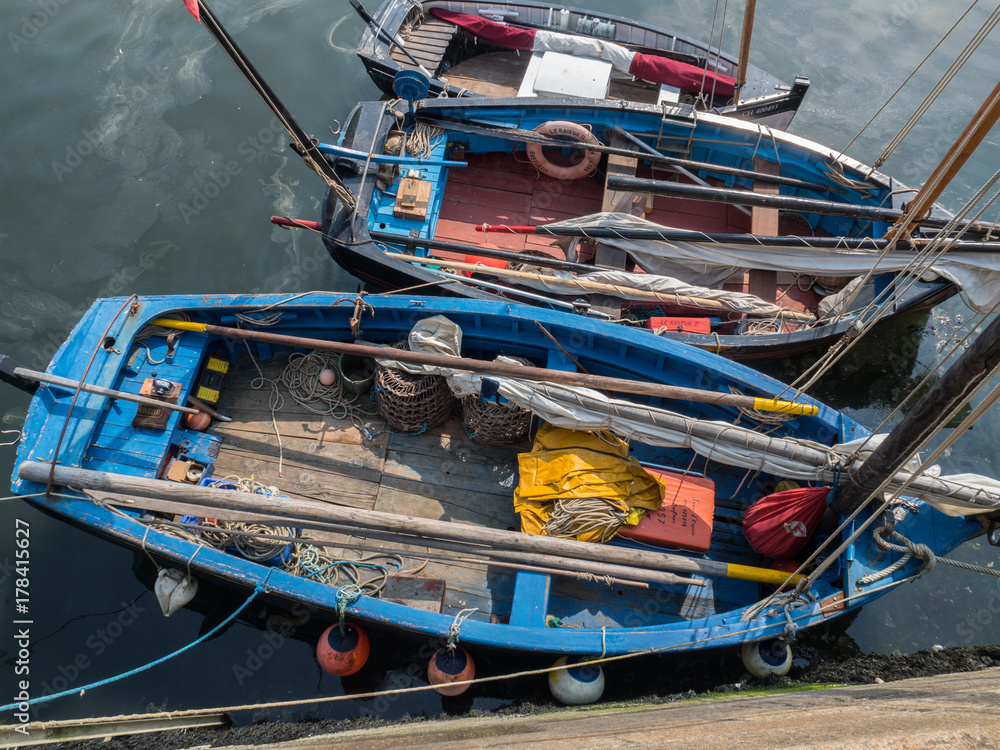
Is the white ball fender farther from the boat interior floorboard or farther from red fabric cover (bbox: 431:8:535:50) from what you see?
red fabric cover (bbox: 431:8:535:50)

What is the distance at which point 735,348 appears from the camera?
8047 mm

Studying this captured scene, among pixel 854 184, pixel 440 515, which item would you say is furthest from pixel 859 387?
pixel 440 515

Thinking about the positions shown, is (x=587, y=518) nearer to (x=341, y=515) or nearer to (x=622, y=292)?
(x=341, y=515)

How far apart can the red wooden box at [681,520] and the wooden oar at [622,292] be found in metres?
2.59

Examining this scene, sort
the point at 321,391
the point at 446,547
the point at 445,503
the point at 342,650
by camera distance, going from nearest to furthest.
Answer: the point at 446,547
the point at 342,650
the point at 445,503
the point at 321,391

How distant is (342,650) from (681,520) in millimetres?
3484

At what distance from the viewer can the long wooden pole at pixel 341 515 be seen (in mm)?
4949

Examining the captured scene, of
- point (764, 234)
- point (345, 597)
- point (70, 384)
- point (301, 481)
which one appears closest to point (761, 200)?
point (764, 234)

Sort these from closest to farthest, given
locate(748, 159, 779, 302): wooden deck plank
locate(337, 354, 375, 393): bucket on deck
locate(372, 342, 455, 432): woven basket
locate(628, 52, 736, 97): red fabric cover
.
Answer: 1. locate(372, 342, 455, 432): woven basket
2. locate(337, 354, 375, 393): bucket on deck
3. locate(748, 159, 779, 302): wooden deck plank
4. locate(628, 52, 736, 97): red fabric cover

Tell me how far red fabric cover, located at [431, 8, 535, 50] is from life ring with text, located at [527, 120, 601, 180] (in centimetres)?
256

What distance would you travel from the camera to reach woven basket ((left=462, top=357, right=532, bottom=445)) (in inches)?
268

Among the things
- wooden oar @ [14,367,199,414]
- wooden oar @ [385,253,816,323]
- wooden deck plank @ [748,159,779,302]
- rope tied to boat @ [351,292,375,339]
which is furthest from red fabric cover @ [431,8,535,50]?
wooden oar @ [14,367,199,414]

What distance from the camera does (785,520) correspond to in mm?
6094

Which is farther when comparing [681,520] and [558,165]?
[558,165]
